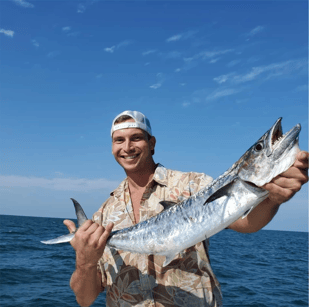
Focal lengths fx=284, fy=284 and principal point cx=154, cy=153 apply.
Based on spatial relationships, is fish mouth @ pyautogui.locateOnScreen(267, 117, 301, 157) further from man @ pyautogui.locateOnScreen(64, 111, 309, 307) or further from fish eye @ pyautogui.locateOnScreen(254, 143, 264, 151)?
man @ pyautogui.locateOnScreen(64, 111, 309, 307)

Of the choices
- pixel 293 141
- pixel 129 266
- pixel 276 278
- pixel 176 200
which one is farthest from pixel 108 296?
pixel 276 278

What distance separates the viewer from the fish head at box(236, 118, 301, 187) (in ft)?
8.34

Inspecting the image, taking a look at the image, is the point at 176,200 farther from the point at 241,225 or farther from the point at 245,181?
the point at 245,181

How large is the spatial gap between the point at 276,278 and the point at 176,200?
17749 millimetres

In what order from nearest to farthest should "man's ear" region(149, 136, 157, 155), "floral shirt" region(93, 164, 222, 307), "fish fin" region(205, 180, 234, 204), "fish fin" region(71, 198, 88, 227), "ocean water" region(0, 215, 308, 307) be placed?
"fish fin" region(205, 180, 234, 204)
"floral shirt" region(93, 164, 222, 307)
"fish fin" region(71, 198, 88, 227)
"man's ear" region(149, 136, 157, 155)
"ocean water" region(0, 215, 308, 307)

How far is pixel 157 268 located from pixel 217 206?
113 centimetres

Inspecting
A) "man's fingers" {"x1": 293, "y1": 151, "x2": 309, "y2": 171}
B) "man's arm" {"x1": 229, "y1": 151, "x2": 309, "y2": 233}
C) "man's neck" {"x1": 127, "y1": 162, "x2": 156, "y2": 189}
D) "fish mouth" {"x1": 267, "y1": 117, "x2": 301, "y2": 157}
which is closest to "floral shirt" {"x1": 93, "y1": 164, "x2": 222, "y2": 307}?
"man's neck" {"x1": 127, "y1": 162, "x2": 156, "y2": 189}

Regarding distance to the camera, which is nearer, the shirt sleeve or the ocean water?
the shirt sleeve

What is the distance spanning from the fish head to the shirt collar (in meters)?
1.23

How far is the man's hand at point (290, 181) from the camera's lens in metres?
2.47

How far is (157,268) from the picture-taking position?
3412 millimetres

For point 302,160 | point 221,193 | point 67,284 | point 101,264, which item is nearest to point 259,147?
point 302,160

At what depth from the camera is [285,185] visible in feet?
8.49

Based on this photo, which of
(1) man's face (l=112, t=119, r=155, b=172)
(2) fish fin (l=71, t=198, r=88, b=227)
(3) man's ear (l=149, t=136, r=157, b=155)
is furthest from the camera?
(3) man's ear (l=149, t=136, r=157, b=155)
